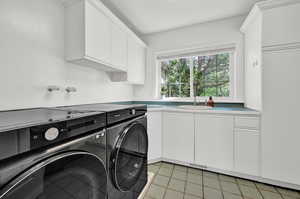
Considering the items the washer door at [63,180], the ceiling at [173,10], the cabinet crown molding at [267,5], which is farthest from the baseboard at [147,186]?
the cabinet crown molding at [267,5]

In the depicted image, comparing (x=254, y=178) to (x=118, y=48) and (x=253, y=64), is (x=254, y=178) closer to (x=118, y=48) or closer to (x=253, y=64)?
(x=253, y=64)

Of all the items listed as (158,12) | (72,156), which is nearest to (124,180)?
(72,156)

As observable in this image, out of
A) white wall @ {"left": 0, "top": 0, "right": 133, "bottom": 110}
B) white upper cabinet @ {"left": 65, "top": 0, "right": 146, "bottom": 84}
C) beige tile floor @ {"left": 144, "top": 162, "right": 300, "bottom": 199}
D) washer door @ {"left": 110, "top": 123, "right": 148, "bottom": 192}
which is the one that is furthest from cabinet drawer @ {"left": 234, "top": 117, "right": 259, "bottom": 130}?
white wall @ {"left": 0, "top": 0, "right": 133, "bottom": 110}

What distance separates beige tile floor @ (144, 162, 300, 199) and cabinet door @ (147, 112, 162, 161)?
28 centimetres

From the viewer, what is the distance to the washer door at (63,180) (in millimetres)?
438

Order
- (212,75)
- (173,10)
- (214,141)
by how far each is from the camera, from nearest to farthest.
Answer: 1. (214,141)
2. (173,10)
3. (212,75)

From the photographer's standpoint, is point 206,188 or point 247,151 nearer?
point 206,188

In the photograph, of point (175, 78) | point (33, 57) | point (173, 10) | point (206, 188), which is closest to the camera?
point (33, 57)

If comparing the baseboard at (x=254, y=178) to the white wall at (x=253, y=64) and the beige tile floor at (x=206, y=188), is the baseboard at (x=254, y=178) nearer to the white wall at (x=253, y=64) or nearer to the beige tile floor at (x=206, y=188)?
the beige tile floor at (x=206, y=188)

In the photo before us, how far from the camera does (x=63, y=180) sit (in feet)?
A: 1.90

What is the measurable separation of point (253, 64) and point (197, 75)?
0.88 meters

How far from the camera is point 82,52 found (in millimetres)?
1338

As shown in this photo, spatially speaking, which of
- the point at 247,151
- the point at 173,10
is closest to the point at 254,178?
the point at 247,151

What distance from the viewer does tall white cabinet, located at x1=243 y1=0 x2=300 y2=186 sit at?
4.72 feet
